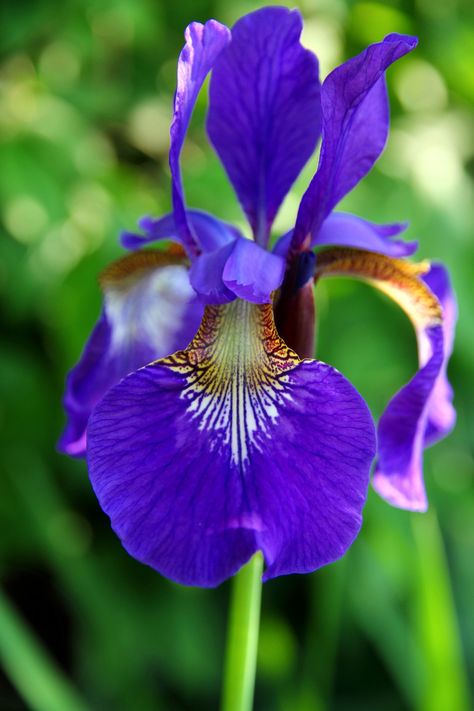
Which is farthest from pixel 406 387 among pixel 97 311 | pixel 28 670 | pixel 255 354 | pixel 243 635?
pixel 97 311

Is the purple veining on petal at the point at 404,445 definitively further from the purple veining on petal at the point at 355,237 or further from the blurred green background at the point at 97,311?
the blurred green background at the point at 97,311

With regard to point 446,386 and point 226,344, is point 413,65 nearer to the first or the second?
point 446,386

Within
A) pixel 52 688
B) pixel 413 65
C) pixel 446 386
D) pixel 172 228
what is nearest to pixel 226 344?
pixel 172 228

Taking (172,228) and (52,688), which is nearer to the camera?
(172,228)

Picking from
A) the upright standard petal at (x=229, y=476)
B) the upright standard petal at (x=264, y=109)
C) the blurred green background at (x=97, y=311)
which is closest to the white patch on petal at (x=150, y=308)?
the upright standard petal at (x=264, y=109)

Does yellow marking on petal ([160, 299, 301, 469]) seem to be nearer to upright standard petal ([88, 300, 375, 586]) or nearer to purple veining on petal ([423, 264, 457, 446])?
upright standard petal ([88, 300, 375, 586])

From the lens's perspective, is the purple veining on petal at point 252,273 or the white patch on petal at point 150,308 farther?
the white patch on petal at point 150,308
